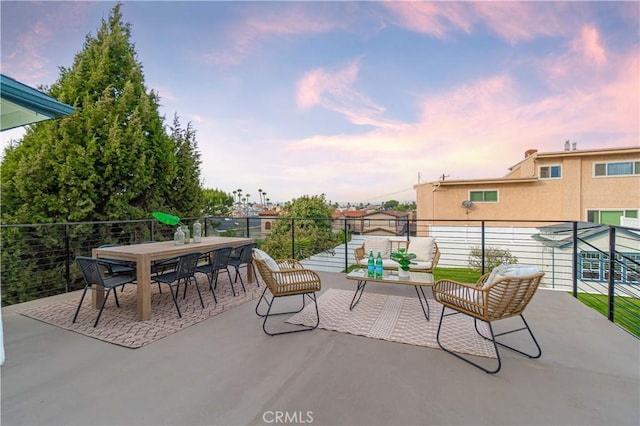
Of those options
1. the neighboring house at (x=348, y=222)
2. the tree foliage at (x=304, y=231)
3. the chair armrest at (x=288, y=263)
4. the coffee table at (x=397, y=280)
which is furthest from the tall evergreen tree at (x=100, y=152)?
the tree foliage at (x=304, y=231)

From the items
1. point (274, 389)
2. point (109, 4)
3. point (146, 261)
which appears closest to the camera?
point (274, 389)

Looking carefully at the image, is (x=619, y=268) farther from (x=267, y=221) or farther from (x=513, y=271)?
(x=267, y=221)

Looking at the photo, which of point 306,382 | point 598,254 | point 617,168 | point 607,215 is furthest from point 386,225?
point 306,382

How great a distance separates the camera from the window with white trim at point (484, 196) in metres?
12.7

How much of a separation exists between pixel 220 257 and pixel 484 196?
12572 mm

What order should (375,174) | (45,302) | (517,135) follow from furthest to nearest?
(375,174) → (517,135) → (45,302)

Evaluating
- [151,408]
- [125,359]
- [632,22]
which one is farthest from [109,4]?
[632,22]

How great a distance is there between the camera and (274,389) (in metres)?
1.94

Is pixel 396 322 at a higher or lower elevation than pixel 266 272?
lower

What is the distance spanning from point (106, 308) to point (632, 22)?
10019mm

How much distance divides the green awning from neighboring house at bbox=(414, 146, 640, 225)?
42.9 feet

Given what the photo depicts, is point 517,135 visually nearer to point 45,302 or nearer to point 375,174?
point 375,174

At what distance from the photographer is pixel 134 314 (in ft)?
11.1
